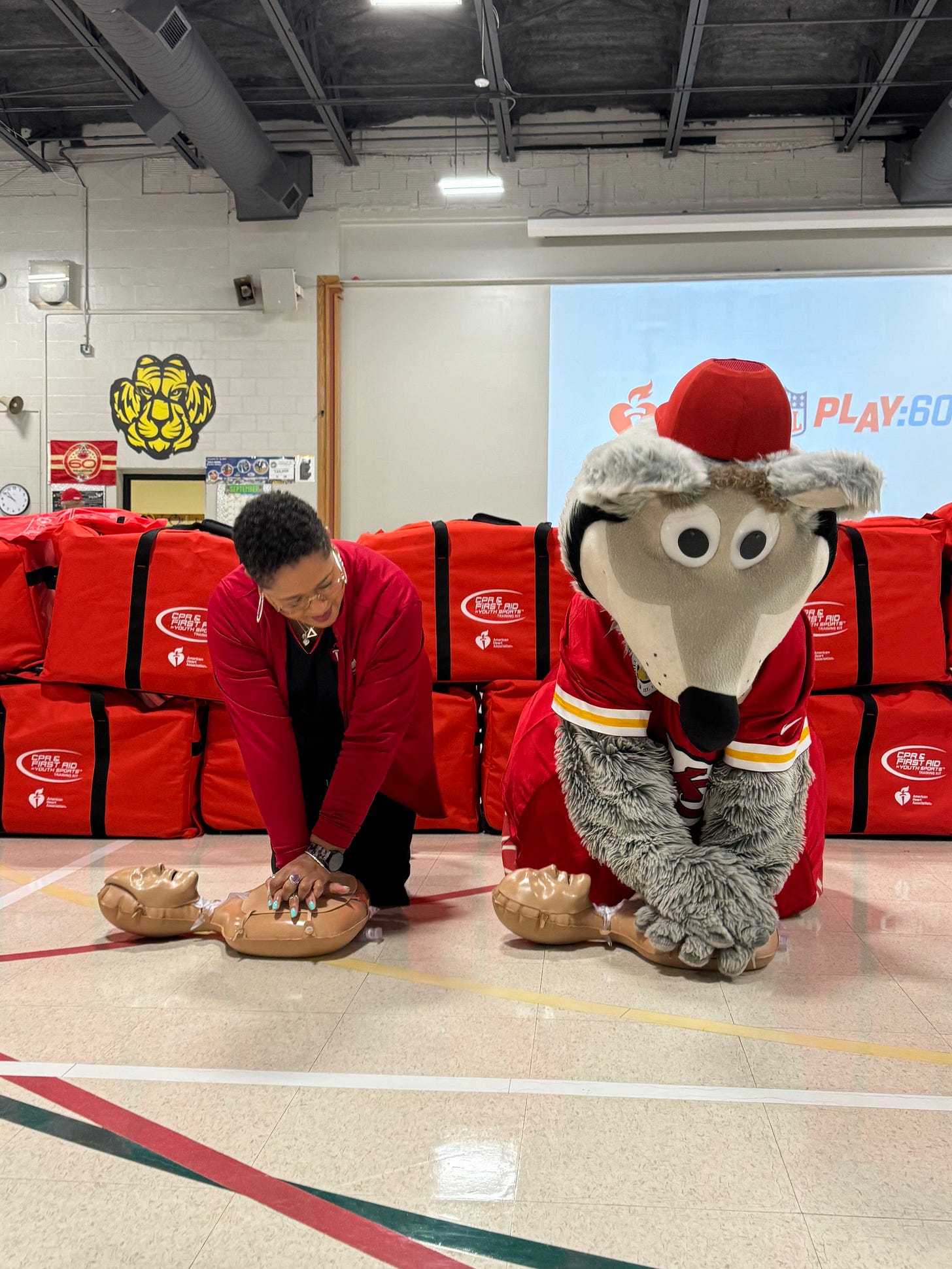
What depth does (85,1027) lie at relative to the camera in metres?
1.51

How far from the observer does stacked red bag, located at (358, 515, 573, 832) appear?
2.84m

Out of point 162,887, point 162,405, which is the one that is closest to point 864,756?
point 162,887

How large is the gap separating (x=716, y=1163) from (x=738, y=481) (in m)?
0.96

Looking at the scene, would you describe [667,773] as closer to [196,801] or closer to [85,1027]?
[85,1027]

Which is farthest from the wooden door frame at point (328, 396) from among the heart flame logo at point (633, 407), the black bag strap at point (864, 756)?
the black bag strap at point (864, 756)

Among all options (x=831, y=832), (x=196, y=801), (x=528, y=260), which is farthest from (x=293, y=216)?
(x=831, y=832)

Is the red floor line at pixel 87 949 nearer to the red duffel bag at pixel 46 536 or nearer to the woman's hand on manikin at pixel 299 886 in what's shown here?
the woman's hand on manikin at pixel 299 886

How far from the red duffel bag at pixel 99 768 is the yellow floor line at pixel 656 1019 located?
1.21 metres

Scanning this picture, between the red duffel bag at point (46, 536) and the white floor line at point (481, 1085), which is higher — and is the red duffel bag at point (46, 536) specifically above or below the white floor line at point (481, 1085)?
above

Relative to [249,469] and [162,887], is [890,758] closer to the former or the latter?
[162,887]

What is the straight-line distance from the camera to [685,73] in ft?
16.8

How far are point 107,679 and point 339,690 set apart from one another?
121 centimetres

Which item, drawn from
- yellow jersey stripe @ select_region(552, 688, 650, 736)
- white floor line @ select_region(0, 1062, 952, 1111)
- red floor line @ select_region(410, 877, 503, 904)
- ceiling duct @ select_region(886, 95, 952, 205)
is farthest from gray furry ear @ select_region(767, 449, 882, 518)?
ceiling duct @ select_region(886, 95, 952, 205)

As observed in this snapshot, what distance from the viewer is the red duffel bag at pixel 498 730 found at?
2840mm
